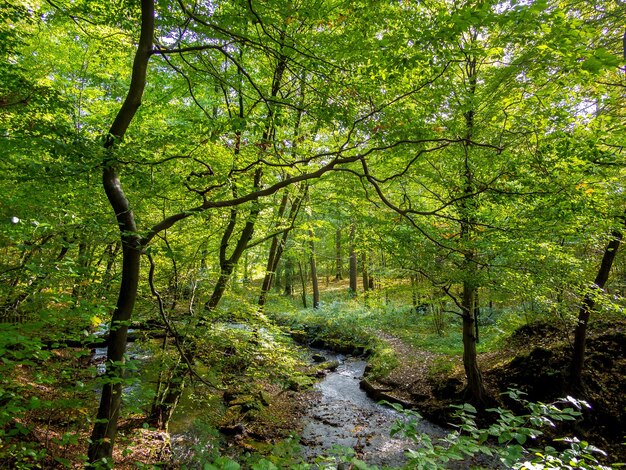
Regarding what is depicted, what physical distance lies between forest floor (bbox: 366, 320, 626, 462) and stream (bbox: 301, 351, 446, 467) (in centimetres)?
48

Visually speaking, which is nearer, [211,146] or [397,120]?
[397,120]

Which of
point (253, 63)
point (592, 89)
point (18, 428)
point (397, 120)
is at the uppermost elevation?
point (253, 63)

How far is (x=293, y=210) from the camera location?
30.8ft

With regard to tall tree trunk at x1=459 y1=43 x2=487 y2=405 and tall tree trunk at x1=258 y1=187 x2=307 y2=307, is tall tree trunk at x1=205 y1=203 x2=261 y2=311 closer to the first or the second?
tall tree trunk at x1=258 y1=187 x2=307 y2=307

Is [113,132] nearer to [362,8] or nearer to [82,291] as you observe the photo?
[82,291]

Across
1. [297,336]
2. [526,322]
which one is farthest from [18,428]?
[297,336]

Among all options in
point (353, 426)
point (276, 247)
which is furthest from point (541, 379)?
point (276, 247)

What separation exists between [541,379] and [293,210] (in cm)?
705

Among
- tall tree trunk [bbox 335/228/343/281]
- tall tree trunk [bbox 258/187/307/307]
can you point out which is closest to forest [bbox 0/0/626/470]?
tall tree trunk [bbox 258/187/307/307]

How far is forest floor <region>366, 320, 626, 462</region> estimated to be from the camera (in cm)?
625

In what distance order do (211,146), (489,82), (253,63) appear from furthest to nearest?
(253,63)
(489,82)
(211,146)

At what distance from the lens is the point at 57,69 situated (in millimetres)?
8883

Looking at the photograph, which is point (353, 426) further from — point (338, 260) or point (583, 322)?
point (338, 260)

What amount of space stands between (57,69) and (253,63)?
5631mm
